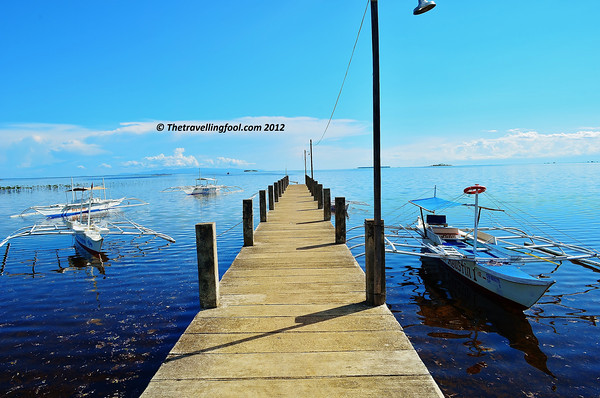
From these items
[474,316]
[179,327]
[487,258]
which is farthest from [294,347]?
[487,258]

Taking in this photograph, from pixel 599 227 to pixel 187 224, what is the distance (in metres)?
29.1

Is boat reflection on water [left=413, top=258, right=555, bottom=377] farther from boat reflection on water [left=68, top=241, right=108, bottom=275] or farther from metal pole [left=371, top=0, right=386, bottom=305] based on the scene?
boat reflection on water [left=68, top=241, right=108, bottom=275]

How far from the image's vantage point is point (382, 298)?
16.4 ft

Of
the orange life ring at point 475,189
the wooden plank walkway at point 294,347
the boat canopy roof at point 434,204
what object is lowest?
the wooden plank walkway at point 294,347

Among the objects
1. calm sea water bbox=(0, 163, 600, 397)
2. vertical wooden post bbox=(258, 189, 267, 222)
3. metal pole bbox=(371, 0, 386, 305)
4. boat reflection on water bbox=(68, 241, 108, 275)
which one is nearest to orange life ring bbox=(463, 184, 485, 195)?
calm sea water bbox=(0, 163, 600, 397)

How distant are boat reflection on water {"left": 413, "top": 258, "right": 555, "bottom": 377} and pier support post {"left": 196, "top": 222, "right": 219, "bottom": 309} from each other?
525 cm

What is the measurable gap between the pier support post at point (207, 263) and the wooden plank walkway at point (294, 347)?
19 centimetres

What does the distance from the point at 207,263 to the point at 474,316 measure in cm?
791

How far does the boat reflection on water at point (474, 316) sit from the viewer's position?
7.46m

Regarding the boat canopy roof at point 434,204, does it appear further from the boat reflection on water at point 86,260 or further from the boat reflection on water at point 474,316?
the boat reflection on water at point 86,260

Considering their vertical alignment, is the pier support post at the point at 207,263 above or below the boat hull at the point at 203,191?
above

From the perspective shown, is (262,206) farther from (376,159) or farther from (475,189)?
(376,159)

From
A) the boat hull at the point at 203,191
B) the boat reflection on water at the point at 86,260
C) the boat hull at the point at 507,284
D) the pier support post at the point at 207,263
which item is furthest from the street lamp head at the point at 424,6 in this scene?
the boat hull at the point at 203,191

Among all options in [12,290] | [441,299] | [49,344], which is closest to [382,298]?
[441,299]
